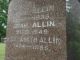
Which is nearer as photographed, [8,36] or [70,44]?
[70,44]

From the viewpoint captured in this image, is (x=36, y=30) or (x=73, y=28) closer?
(x=73, y=28)

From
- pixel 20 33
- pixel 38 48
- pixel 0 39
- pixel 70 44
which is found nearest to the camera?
pixel 70 44

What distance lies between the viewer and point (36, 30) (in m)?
4.69

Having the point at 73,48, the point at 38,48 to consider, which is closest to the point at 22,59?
the point at 38,48

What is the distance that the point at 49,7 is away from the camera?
4566 mm

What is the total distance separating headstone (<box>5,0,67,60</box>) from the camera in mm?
4383

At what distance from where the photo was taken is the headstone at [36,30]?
4383 millimetres

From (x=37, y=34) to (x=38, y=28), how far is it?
0.11m

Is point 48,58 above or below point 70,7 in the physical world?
below

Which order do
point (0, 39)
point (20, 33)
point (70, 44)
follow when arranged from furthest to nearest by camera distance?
point (0, 39) < point (20, 33) < point (70, 44)

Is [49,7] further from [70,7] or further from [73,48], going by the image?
[73,48]

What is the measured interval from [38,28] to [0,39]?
2732 centimetres

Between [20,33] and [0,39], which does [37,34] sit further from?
[0,39]

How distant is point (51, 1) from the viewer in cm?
455
